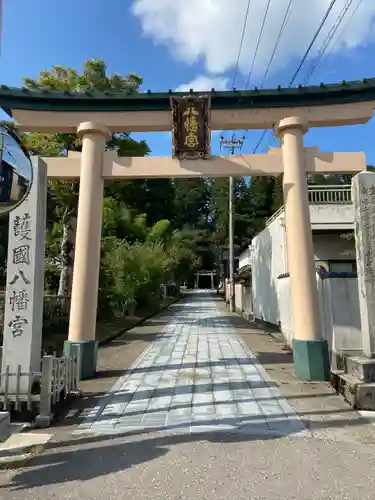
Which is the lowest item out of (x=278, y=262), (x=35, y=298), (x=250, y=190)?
(x=35, y=298)

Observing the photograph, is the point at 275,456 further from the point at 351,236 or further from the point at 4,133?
the point at 351,236

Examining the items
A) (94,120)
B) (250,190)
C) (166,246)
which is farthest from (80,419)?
(250,190)

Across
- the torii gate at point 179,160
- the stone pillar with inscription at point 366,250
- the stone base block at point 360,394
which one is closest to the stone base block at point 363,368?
the stone base block at point 360,394

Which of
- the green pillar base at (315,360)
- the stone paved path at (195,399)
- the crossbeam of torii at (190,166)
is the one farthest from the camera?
the crossbeam of torii at (190,166)

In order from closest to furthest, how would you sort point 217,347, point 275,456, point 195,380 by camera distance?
point 275,456, point 195,380, point 217,347

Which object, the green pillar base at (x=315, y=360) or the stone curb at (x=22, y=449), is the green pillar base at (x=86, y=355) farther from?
→ the green pillar base at (x=315, y=360)

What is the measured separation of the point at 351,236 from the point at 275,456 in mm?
10301

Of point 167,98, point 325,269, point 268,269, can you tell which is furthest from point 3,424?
point 268,269

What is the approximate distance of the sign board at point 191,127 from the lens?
28.8 ft

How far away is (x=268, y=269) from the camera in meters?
18.0

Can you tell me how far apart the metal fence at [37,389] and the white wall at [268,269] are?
10088 millimetres

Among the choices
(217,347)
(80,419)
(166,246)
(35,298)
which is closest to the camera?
(80,419)

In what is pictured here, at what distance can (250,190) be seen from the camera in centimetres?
5294

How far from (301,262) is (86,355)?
4.75 meters
